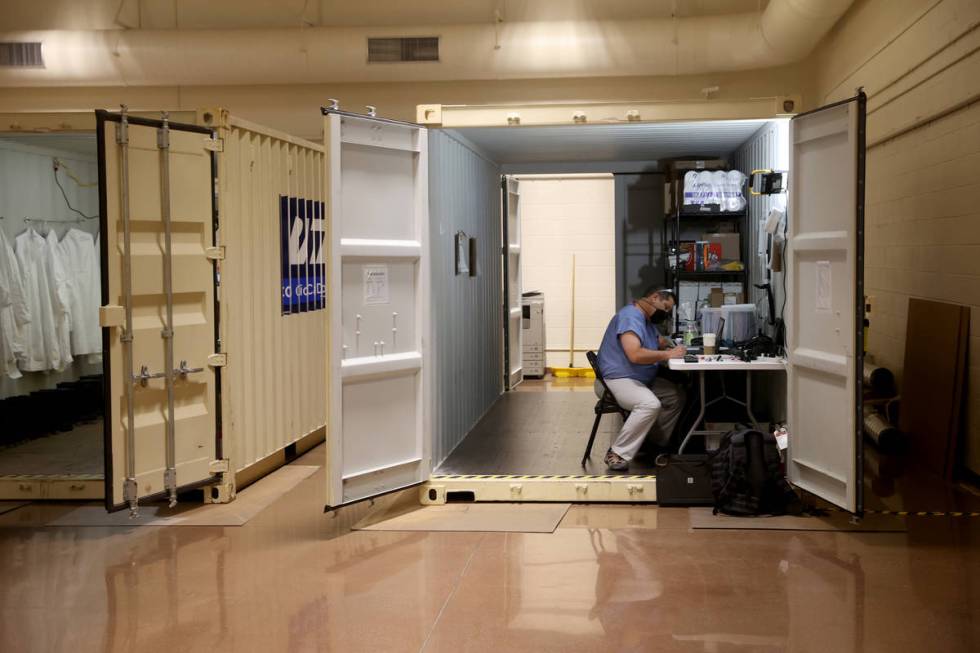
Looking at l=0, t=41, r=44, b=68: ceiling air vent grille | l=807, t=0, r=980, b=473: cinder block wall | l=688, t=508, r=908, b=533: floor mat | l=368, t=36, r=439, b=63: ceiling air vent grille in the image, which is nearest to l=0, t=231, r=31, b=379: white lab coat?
l=0, t=41, r=44, b=68: ceiling air vent grille

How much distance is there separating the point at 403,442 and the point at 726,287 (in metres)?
3.62

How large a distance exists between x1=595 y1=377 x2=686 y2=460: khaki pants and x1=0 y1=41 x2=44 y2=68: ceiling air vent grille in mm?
6891

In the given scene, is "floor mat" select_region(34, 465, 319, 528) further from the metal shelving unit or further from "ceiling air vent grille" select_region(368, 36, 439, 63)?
"ceiling air vent grille" select_region(368, 36, 439, 63)

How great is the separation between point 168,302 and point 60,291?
398 centimetres

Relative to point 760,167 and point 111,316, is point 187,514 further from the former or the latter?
point 760,167

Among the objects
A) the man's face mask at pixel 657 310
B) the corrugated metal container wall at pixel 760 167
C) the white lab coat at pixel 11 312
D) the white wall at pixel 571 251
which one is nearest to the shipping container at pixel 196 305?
the white lab coat at pixel 11 312

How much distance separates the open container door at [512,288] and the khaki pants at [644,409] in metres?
3.78

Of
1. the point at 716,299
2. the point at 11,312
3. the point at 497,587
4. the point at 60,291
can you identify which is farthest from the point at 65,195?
the point at 497,587

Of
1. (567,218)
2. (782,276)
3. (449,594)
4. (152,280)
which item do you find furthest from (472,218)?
(567,218)

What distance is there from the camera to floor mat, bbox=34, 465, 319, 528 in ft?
21.1

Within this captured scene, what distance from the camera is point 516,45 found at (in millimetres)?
9984

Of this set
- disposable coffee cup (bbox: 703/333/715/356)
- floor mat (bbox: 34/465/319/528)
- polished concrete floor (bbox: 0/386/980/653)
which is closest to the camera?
polished concrete floor (bbox: 0/386/980/653)

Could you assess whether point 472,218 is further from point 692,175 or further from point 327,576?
point 327,576

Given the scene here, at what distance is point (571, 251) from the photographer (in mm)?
14102
